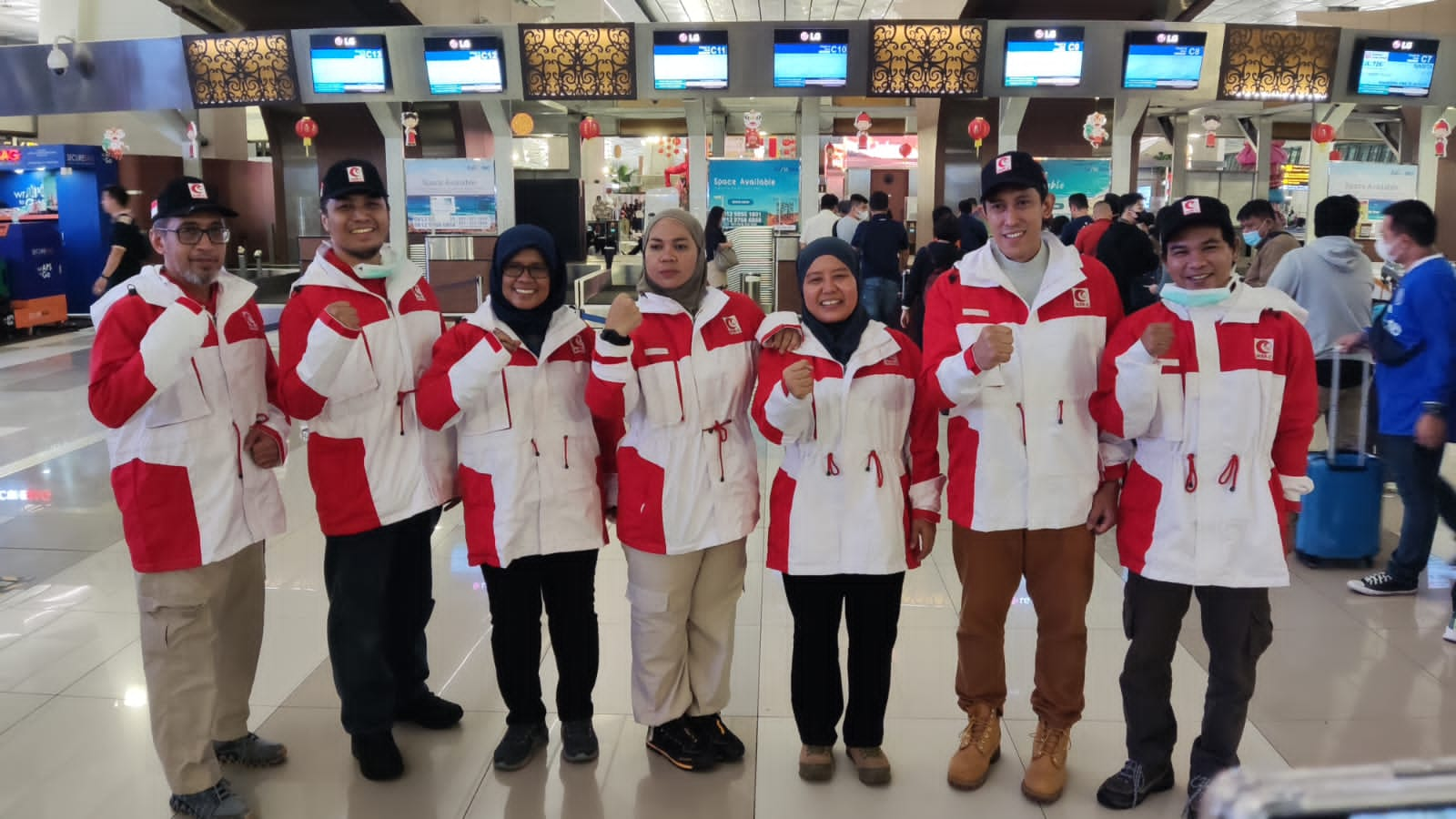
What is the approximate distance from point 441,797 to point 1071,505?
6.21 ft

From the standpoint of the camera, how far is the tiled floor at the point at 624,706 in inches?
112

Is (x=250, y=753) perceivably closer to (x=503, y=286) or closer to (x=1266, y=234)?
(x=503, y=286)

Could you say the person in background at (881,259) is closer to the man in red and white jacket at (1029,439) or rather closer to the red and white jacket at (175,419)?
the man in red and white jacket at (1029,439)

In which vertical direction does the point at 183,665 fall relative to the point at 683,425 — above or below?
below

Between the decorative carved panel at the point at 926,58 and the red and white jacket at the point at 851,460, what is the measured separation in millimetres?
8069

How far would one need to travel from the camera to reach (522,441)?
2775 millimetres

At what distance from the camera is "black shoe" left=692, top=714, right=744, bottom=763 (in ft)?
9.89

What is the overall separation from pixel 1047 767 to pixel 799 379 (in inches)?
51.2

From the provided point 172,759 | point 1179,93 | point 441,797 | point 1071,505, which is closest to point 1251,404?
point 1071,505

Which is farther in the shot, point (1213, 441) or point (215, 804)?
point (215, 804)

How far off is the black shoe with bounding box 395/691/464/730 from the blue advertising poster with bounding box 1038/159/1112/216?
11.3 meters

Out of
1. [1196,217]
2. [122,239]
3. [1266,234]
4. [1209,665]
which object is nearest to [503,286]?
[1196,217]

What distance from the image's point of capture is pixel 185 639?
2639 mm

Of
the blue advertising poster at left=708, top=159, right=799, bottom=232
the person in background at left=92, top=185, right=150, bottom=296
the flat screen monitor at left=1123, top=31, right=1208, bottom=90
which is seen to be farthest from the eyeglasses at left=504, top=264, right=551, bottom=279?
the blue advertising poster at left=708, top=159, right=799, bottom=232
